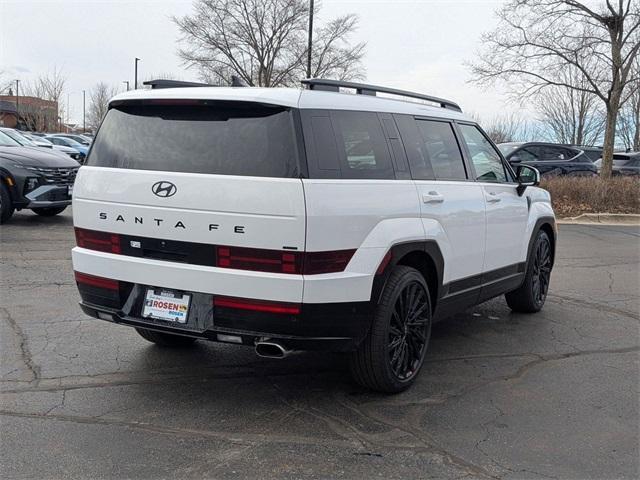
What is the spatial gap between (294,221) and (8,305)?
3983 mm

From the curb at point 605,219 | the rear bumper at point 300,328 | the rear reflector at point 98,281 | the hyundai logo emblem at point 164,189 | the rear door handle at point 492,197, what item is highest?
the hyundai logo emblem at point 164,189

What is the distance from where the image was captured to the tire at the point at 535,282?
6.54 metres

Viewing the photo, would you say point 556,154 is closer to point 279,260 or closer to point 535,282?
point 535,282

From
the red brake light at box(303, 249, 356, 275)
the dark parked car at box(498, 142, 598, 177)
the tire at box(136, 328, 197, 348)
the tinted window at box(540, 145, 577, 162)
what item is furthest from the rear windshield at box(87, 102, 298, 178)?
the tinted window at box(540, 145, 577, 162)

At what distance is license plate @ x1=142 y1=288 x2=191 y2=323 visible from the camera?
393 centimetres

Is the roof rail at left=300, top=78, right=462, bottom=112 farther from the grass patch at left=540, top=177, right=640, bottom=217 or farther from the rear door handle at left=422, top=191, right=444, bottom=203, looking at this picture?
the grass patch at left=540, top=177, right=640, bottom=217

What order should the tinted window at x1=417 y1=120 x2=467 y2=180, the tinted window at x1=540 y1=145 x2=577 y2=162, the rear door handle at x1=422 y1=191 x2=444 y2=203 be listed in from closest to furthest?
the rear door handle at x1=422 y1=191 x2=444 y2=203 < the tinted window at x1=417 y1=120 x2=467 y2=180 < the tinted window at x1=540 y1=145 x2=577 y2=162

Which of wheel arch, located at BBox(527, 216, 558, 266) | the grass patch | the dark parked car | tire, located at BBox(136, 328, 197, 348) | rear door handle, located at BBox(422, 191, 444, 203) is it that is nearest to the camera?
rear door handle, located at BBox(422, 191, 444, 203)

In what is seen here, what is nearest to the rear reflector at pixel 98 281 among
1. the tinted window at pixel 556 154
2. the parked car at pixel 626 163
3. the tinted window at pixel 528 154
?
the tinted window at pixel 528 154

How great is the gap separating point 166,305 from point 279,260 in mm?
802

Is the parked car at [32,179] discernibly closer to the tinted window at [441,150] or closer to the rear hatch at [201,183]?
the rear hatch at [201,183]

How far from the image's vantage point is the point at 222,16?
3962 cm

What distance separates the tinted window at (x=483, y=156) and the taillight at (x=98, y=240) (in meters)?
2.91

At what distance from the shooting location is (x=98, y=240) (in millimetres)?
4242
